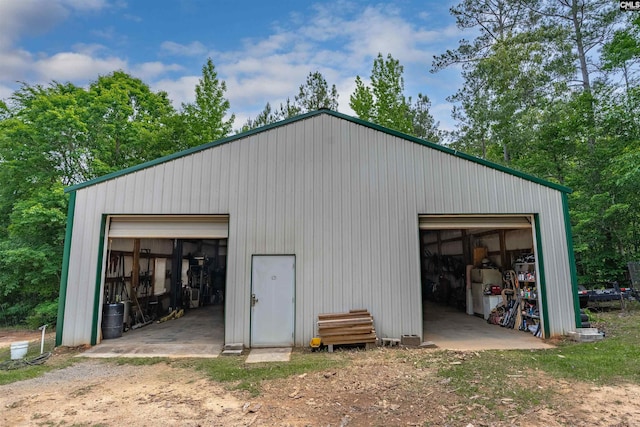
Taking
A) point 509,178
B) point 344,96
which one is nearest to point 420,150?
point 509,178

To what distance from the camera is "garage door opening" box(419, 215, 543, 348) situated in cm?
795

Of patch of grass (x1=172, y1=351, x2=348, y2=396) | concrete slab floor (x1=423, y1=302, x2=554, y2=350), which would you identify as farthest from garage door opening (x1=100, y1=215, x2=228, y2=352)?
concrete slab floor (x1=423, y1=302, x2=554, y2=350)

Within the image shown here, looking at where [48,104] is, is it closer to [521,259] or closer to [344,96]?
[344,96]

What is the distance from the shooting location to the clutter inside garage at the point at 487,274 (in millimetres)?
8445

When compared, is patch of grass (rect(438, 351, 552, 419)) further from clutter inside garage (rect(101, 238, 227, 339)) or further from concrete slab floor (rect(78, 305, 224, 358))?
clutter inside garage (rect(101, 238, 227, 339))

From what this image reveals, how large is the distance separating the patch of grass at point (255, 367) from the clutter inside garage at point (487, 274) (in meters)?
5.24

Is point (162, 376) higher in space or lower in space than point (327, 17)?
lower

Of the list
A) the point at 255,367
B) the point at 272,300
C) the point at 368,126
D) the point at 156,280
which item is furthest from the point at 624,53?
the point at 156,280

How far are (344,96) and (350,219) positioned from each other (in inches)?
608

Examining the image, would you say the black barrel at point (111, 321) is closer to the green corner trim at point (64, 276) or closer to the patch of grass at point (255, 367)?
the green corner trim at point (64, 276)

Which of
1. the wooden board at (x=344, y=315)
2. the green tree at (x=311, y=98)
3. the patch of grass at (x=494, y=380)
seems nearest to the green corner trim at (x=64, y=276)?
the wooden board at (x=344, y=315)

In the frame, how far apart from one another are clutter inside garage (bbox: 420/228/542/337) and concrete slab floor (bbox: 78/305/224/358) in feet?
24.3

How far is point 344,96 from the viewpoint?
2097 centimetres

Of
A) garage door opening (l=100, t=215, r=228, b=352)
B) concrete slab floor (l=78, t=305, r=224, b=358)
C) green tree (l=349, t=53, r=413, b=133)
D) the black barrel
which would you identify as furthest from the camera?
green tree (l=349, t=53, r=413, b=133)
